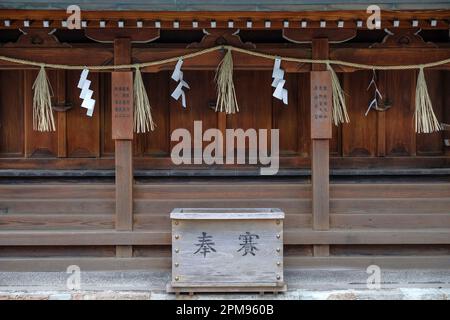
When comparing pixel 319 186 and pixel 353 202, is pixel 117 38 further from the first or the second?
pixel 353 202

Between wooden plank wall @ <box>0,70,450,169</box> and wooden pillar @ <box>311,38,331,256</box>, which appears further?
wooden plank wall @ <box>0,70,450,169</box>

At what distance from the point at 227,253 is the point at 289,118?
231 cm

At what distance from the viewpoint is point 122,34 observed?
21.4ft

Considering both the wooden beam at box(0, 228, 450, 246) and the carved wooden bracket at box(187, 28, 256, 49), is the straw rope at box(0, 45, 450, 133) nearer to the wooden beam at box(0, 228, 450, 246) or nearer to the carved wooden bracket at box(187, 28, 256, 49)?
the carved wooden bracket at box(187, 28, 256, 49)

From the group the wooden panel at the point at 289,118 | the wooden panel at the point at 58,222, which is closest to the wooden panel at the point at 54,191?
the wooden panel at the point at 58,222

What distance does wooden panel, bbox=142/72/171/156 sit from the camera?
742 centimetres

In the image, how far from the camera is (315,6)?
5.96 m

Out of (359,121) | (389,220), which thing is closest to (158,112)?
(359,121)

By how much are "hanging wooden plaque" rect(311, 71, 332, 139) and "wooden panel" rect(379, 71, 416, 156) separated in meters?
1.31

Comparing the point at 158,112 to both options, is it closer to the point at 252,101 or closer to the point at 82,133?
the point at 82,133

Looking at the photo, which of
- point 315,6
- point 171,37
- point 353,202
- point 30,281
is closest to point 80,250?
point 30,281

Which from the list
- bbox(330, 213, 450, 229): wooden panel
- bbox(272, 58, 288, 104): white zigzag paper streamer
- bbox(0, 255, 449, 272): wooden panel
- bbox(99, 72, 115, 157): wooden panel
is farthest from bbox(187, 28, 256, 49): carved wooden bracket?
bbox(0, 255, 449, 272): wooden panel

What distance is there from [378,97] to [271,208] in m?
2.29

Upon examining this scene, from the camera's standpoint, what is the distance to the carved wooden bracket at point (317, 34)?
6.54 meters
